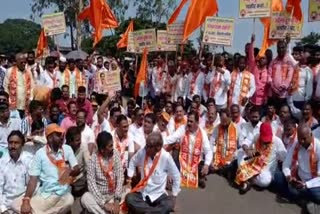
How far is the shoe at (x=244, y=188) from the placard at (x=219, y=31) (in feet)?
11.5

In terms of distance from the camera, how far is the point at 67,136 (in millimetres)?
8289

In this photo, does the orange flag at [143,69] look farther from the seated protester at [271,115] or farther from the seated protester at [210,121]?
the seated protester at [271,115]

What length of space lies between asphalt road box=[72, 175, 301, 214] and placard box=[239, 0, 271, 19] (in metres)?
3.35

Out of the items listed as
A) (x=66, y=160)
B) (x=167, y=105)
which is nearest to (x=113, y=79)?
(x=167, y=105)

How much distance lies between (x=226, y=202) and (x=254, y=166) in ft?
2.33

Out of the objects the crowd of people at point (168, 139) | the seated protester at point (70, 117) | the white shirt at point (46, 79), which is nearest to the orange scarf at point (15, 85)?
the crowd of people at point (168, 139)

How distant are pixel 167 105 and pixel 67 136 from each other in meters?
2.86

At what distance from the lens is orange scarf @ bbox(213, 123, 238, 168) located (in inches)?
371

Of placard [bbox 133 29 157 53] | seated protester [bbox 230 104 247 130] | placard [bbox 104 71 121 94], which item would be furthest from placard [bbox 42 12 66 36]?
seated protester [bbox 230 104 247 130]

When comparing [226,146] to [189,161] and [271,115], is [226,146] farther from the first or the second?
[271,115]

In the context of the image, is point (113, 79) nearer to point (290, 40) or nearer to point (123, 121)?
point (123, 121)

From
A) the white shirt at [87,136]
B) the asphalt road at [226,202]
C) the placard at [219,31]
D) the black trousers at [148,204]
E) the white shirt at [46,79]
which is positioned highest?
the placard at [219,31]

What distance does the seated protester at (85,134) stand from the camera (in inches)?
329

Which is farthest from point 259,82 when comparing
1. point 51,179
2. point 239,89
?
point 51,179
